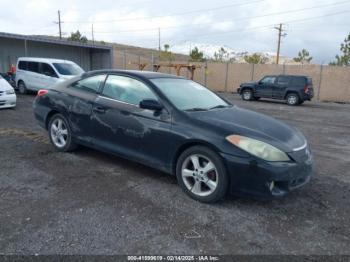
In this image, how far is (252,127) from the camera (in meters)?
Result: 3.94

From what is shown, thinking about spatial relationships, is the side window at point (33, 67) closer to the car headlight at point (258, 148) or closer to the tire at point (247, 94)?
the tire at point (247, 94)

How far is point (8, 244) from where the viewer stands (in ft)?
9.58

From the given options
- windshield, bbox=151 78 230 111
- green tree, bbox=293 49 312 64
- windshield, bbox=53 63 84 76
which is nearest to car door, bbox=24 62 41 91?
windshield, bbox=53 63 84 76

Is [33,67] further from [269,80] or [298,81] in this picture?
[298,81]

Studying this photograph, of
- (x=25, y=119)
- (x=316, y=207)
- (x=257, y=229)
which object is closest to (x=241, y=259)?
(x=257, y=229)

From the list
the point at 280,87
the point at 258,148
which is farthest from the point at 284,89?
the point at 258,148

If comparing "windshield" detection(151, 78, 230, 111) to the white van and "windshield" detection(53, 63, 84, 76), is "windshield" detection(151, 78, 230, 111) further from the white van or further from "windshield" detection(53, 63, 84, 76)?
"windshield" detection(53, 63, 84, 76)

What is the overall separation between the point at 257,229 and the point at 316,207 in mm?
987

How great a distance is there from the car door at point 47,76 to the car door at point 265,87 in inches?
436

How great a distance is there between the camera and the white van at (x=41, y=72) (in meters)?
14.8

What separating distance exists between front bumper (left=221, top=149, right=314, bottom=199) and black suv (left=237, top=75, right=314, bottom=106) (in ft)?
49.3

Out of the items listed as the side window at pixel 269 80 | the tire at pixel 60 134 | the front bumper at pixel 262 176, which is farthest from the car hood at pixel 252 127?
the side window at pixel 269 80

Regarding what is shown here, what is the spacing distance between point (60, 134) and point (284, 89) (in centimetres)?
1508

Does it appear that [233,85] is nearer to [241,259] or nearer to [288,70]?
[288,70]
